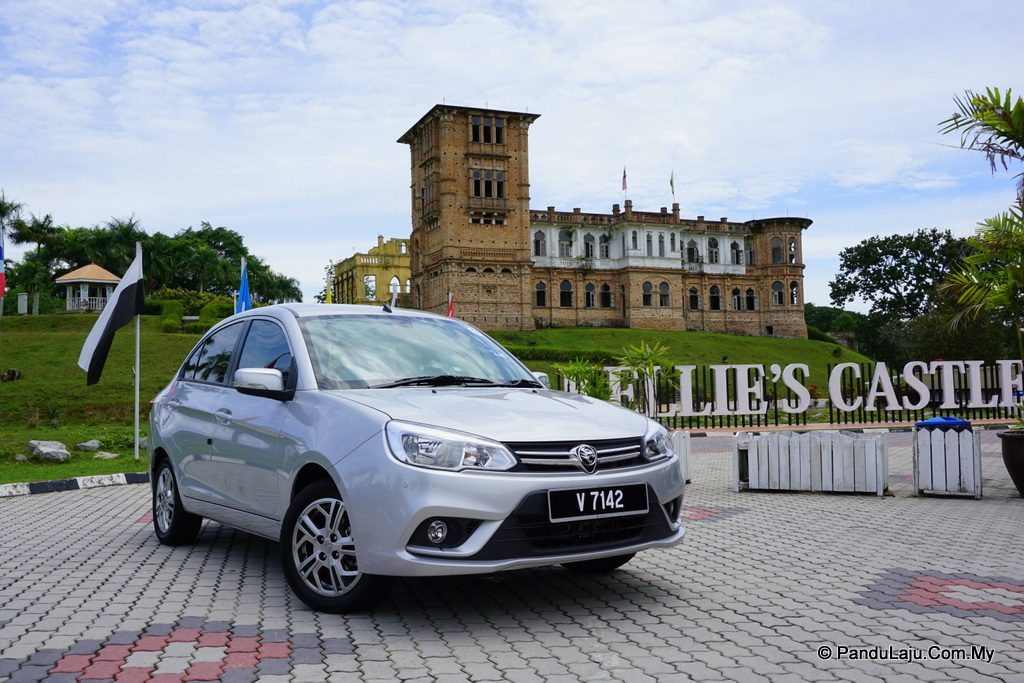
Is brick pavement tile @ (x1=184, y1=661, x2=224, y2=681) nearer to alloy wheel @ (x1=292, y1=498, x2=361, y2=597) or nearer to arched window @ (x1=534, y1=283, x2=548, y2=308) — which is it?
alloy wheel @ (x1=292, y1=498, x2=361, y2=597)

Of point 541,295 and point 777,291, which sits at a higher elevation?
point 777,291

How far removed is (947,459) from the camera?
1021 cm

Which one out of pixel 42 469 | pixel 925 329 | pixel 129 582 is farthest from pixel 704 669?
pixel 925 329

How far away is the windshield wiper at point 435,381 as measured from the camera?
17.5 feet

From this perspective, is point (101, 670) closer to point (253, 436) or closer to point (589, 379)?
point (253, 436)

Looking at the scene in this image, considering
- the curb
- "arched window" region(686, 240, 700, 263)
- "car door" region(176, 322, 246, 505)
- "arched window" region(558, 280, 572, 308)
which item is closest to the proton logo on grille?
"car door" region(176, 322, 246, 505)

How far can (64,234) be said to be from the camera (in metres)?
70.1

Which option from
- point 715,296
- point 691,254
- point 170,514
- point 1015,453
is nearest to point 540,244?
point 691,254

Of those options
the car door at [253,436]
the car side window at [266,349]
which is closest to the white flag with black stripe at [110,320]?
the car side window at [266,349]

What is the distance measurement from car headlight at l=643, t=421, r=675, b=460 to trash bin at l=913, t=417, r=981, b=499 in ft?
20.3

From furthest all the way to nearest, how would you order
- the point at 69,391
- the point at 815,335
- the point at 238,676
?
the point at 815,335 < the point at 69,391 < the point at 238,676

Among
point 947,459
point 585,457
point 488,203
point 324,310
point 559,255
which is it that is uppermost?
point 488,203

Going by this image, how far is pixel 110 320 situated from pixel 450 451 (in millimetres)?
11433

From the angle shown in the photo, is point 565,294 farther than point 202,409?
Yes
